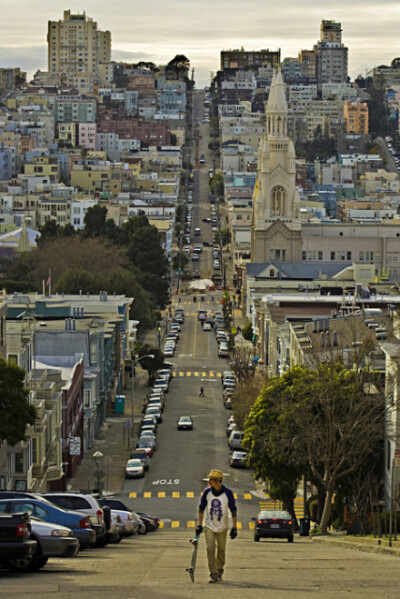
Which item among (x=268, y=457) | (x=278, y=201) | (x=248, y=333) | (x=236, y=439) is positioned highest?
(x=278, y=201)

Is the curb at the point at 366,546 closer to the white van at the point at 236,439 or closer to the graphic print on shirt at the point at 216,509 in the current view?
the graphic print on shirt at the point at 216,509

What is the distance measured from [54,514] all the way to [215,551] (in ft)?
22.0

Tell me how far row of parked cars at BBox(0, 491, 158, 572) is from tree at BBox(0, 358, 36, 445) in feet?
22.6

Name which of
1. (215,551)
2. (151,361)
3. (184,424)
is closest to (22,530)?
(215,551)

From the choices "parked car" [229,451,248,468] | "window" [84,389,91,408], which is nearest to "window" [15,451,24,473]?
"parked car" [229,451,248,468]

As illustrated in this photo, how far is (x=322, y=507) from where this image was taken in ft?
160

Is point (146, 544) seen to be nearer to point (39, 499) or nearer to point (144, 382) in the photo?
point (39, 499)

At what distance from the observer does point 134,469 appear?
218 feet

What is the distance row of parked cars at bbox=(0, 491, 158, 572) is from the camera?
2512cm

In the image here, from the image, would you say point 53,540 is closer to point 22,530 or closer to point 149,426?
point 22,530

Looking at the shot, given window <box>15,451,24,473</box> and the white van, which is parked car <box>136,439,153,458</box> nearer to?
the white van

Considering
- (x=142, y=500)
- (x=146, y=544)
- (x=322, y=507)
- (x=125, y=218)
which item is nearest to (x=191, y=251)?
(x=125, y=218)

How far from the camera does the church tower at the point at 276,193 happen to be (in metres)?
140

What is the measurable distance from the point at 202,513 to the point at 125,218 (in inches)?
6550
